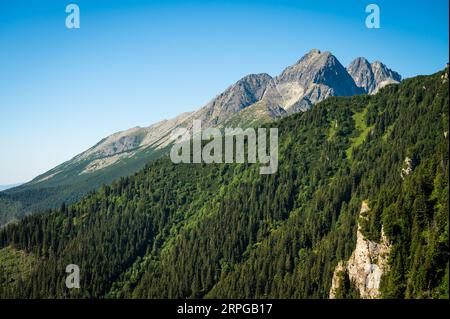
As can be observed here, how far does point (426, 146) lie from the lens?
625ft

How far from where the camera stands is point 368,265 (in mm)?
129125

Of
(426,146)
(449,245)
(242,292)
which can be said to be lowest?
(242,292)

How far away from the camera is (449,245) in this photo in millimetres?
102188

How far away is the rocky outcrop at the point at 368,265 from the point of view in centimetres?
12356

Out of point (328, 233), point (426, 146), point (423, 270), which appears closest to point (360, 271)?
point (423, 270)

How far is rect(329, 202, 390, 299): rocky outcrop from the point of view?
124m
